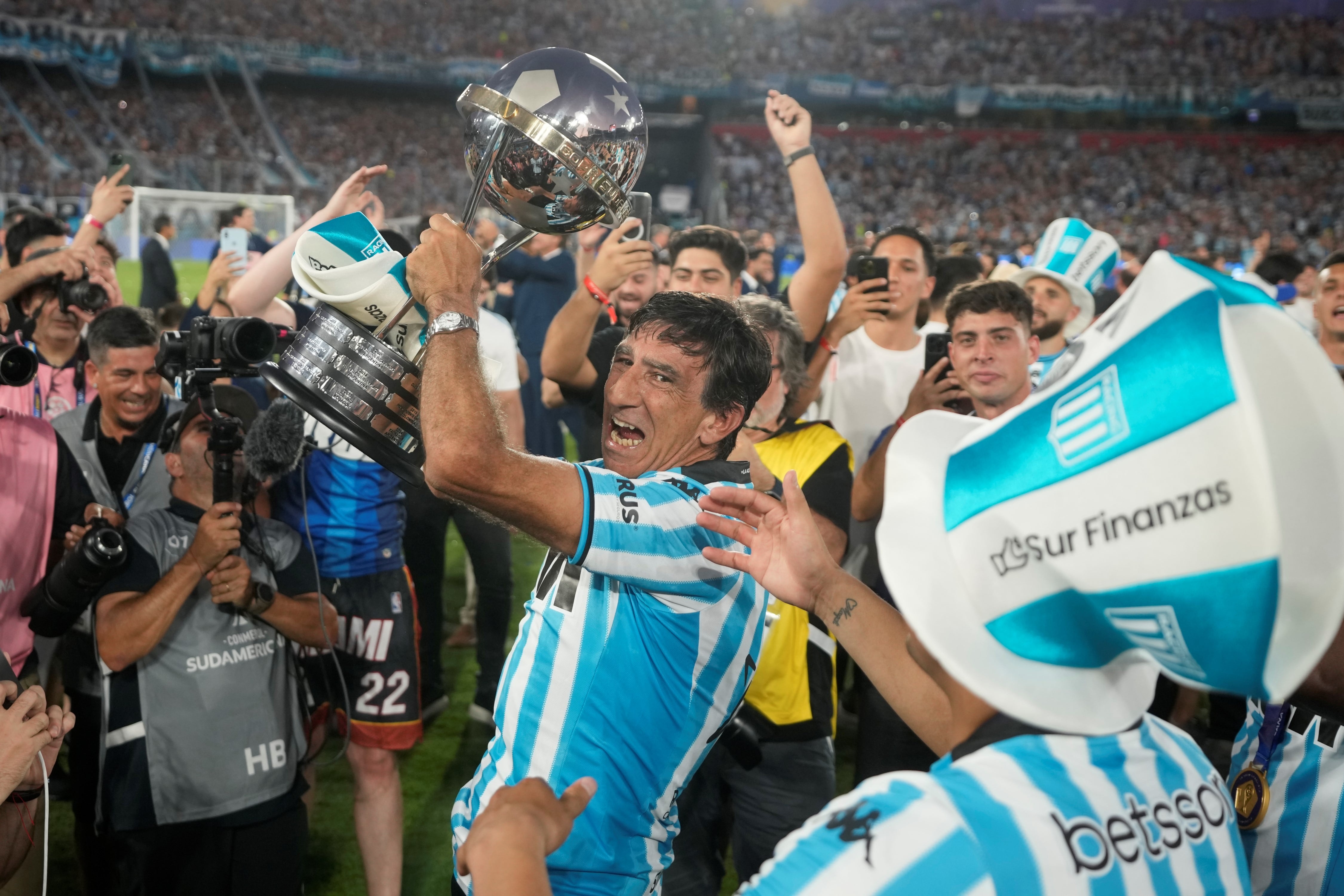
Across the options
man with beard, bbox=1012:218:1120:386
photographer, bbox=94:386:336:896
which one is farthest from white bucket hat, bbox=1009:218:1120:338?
photographer, bbox=94:386:336:896

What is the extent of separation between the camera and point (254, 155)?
31656mm

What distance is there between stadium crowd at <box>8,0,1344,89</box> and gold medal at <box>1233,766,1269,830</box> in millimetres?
35787

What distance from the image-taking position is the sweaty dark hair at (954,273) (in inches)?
235

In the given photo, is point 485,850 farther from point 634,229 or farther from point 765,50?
point 765,50

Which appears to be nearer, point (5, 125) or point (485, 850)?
point (485, 850)

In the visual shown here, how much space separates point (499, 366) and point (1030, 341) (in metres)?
2.19

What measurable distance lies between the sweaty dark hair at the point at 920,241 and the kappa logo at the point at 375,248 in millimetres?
3429

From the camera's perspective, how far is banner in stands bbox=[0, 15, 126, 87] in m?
30.0

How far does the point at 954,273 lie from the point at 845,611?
4.82 metres

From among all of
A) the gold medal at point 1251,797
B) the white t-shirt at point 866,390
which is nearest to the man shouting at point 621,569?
the gold medal at point 1251,797

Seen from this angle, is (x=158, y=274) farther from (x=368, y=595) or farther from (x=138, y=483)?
(x=368, y=595)

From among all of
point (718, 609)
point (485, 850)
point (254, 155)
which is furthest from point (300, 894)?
point (254, 155)

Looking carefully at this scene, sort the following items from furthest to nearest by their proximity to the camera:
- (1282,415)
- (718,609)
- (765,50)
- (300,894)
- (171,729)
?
(765,50) < (300,894) < (171,729) < (718,609) < (1282,415)

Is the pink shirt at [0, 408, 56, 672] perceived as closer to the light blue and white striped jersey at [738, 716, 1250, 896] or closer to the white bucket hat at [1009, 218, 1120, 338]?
the light blue and white striped jersey at [738, 716, 1250, 896]
